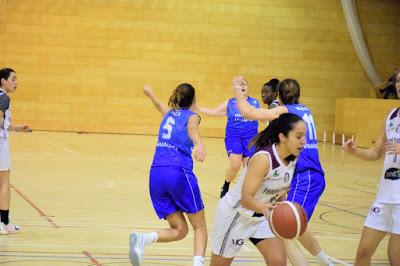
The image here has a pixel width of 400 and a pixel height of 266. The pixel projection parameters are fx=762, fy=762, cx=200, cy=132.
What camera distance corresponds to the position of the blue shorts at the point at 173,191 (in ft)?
20.3

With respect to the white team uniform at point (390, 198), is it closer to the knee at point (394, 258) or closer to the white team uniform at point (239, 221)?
the knee at point (394, 258)

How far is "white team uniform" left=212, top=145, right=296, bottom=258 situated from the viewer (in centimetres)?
496

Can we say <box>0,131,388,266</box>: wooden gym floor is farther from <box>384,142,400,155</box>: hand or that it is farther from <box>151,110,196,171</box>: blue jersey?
<box>384,142,400,155</box>: hand

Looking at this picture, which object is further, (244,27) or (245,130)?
(244,27)

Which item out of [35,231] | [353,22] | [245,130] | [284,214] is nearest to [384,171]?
[284,214]

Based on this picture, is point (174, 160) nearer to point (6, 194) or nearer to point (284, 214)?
point (284, 214)

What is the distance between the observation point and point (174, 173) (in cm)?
619

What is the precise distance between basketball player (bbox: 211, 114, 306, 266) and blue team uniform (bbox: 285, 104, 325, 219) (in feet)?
4.03

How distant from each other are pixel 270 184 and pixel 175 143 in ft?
5.04

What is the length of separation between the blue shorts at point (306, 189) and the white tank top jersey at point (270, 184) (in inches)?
48.8

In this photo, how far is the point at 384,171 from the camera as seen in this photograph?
18.6 feet

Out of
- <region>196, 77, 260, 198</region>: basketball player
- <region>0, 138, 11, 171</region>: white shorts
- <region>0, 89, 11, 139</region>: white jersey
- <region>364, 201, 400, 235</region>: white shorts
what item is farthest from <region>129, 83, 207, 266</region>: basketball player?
<region>196, 77, 260, 198</region>: basketball player

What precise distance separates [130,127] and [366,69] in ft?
26.1

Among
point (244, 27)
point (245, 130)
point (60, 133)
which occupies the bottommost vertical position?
point (60, 133)
